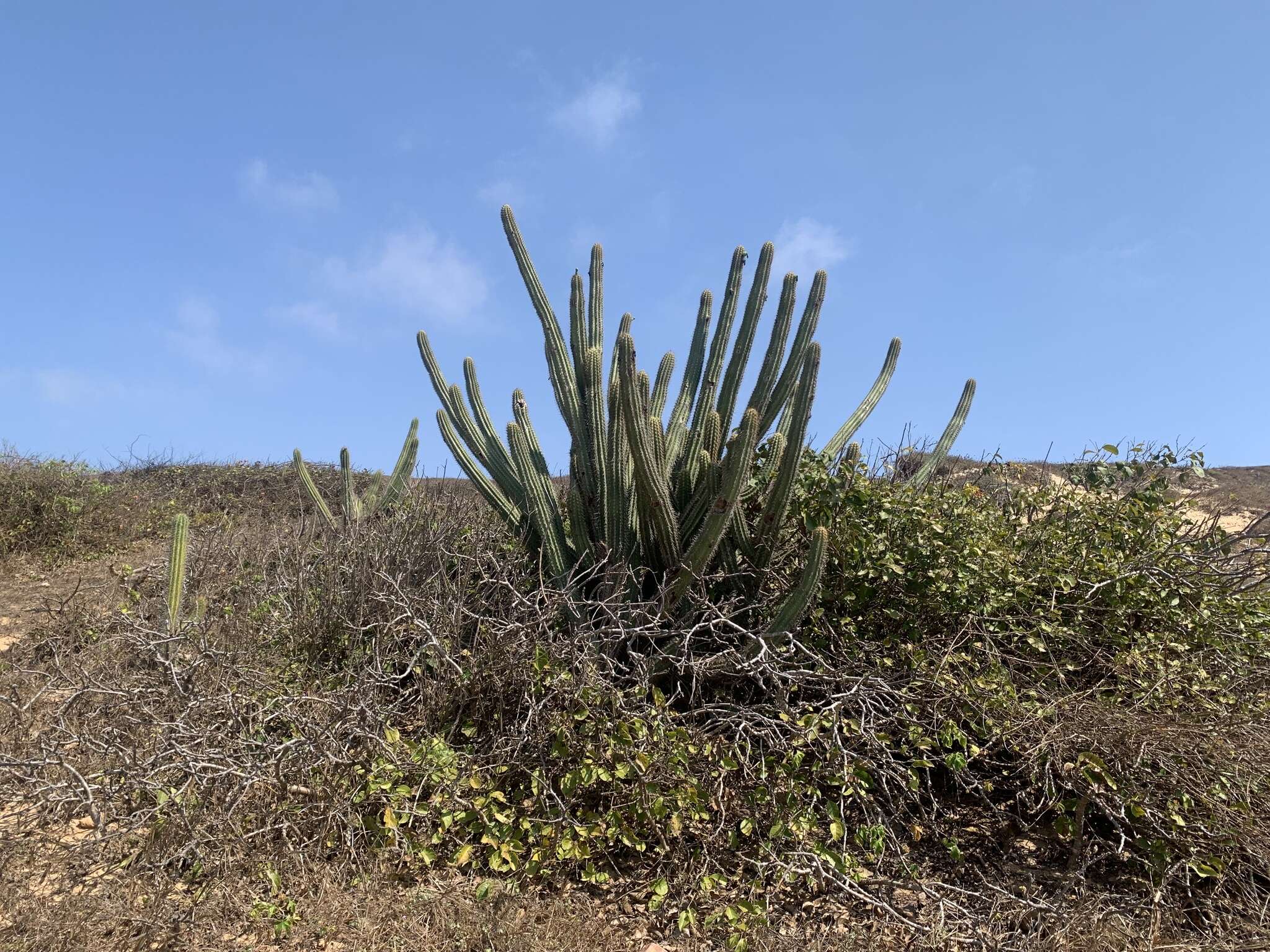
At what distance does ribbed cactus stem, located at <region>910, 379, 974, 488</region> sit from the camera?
5.66 m

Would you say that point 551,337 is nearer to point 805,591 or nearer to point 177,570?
point 805,591

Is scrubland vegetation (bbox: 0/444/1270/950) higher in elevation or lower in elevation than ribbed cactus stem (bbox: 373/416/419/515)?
lower

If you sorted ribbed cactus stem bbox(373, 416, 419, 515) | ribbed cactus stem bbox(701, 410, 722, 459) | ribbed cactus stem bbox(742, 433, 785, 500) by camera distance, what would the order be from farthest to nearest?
1. ribbed cactus stem bbox(373, 416, 419, 515)
2. ribbed cactus stem bbox(701, 410, 722, 459)
3. ribbed cactus stem bbox(742, 433, 785, 500)

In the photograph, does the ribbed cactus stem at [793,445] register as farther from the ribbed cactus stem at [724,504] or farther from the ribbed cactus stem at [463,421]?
the ribbed cactus stem at [463,421]

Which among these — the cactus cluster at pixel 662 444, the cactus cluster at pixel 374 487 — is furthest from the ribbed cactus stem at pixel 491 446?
the cactus cluster at pixel 374 487

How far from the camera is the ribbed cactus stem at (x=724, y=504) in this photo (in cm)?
407

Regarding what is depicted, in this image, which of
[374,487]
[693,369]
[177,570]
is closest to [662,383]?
[693,369]

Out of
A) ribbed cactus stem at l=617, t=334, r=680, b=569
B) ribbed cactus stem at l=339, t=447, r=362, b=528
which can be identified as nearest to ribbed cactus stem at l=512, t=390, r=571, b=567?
ribbed cactus stem at l=617, t=334, r=680, b=569

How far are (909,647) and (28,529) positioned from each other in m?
9.22

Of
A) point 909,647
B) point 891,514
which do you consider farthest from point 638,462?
point 909,647

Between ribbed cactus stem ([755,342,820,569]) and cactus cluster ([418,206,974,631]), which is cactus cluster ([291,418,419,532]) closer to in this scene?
cactus cluster ([418,206,974,631])

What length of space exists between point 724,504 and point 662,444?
514mm

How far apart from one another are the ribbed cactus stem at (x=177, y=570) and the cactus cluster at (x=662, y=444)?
1792mm

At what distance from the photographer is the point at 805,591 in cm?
401
